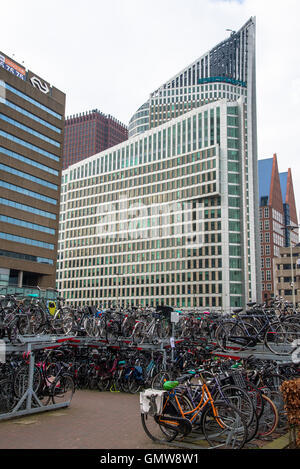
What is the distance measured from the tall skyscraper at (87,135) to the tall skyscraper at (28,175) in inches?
4675

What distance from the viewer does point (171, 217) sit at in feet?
296

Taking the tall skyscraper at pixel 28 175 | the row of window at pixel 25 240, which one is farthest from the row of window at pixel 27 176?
the row of window at pixel 25 240

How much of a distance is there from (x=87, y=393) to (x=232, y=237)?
241 ft

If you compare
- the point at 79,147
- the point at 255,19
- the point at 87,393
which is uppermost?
the point at 255,19

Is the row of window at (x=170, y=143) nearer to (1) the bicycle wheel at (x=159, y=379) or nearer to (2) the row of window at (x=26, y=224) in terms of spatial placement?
(2) the row of window at (x=26, y=224)

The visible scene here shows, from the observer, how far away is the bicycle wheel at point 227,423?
777 cm

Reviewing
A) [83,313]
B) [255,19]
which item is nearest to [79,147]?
[255,19]

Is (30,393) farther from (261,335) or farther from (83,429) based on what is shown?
(261,335)

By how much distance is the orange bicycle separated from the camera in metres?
7.88

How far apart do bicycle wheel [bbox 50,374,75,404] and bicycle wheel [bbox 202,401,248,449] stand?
5767 millimetres

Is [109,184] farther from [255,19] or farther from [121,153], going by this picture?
[255,19]

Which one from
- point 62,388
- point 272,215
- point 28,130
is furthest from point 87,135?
point 62,388

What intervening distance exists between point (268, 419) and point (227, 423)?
146 centimetres
